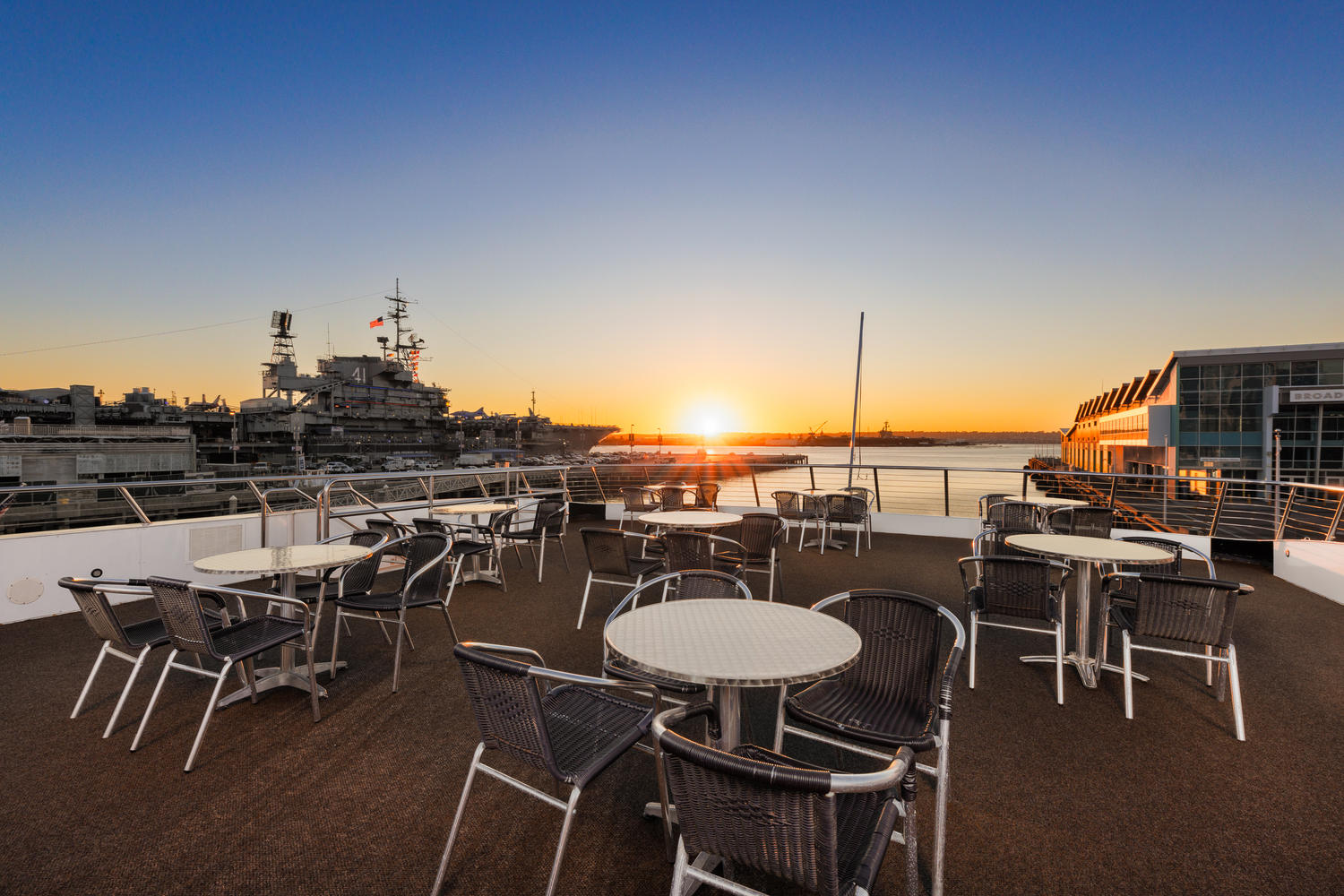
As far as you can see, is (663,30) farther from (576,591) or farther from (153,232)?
(153,232)

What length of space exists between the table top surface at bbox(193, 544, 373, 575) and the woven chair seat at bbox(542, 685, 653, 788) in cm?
175

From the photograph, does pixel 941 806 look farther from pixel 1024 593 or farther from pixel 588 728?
pixel 1024 593

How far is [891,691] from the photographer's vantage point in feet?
7.14

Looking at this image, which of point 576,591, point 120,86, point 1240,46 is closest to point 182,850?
point 576,591

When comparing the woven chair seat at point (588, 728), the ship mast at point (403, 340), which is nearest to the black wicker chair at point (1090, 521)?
the woven chair seat at point (588, 728)

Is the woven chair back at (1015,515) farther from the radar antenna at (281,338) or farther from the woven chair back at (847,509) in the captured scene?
the radar antenna at (281,338)

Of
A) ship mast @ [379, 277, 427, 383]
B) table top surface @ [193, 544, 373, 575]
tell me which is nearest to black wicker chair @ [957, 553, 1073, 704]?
table top surface @ [193, 544, 373, 575]

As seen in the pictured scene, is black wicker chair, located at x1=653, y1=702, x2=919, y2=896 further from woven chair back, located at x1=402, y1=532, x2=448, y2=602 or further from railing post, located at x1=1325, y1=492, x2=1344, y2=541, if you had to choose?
railing post, located at x1=1325, y1=492, x2=1344, y2=541

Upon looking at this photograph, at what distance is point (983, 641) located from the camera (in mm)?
4039

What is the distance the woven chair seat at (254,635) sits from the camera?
2.56 m

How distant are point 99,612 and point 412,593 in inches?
57.5

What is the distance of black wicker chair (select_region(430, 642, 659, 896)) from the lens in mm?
1443

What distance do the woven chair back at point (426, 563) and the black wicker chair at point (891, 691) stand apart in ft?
8.12

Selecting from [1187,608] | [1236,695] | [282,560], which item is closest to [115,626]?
[282,560]
